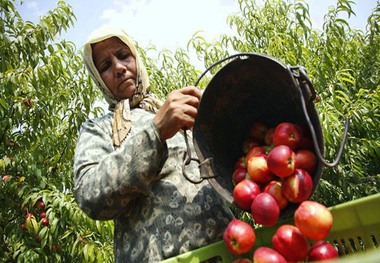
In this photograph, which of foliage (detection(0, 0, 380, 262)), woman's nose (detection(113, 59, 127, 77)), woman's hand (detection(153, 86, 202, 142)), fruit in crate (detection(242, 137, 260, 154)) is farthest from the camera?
foliage (detection(0, 0, 380, 262))

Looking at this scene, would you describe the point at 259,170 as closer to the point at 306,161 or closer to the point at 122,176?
the point at 306,161

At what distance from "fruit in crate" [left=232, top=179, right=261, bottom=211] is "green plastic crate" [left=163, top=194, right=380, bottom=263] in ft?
0.32

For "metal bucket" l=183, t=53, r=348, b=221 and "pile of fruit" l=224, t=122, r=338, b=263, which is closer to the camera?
"pile of fruit" l=224, t=122, r=338, b=263

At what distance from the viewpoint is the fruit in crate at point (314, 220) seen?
912 millimetres

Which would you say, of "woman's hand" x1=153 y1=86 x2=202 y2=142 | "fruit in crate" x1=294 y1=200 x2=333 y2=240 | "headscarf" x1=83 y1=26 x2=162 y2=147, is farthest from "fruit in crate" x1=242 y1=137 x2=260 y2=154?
"headscarf" x1=83 y1=26 x2=162 y2=147

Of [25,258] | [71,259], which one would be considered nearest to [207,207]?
[25,258]

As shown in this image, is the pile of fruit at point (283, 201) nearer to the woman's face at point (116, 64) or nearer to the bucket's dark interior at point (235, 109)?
the bucket's dark interior at point (235, 109)

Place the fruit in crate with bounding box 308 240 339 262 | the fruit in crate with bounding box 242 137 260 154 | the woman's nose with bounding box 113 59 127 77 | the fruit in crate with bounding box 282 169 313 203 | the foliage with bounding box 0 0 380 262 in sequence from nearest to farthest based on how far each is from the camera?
the fruit in crate with bounding box 308 240 339 262, the fruit in crate with bounding box 282 169 313 203, the fruit in crate with bounding box 242 137 260 154, the woman's nose with bounding box 113 59 127 77, the foliage with bounding box 0 0 380 262

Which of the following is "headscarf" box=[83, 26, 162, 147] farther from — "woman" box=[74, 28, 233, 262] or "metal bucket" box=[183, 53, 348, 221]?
"metal bucket" box=[183, 53, 348, 221]

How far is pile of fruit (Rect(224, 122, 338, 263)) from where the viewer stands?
3.03 ft

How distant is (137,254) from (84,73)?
2.85m

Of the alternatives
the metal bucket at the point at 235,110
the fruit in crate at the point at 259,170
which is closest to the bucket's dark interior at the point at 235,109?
the metal bucket at the point at 235,110

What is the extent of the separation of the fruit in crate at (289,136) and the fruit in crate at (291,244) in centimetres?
25

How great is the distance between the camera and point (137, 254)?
3.90 ft
